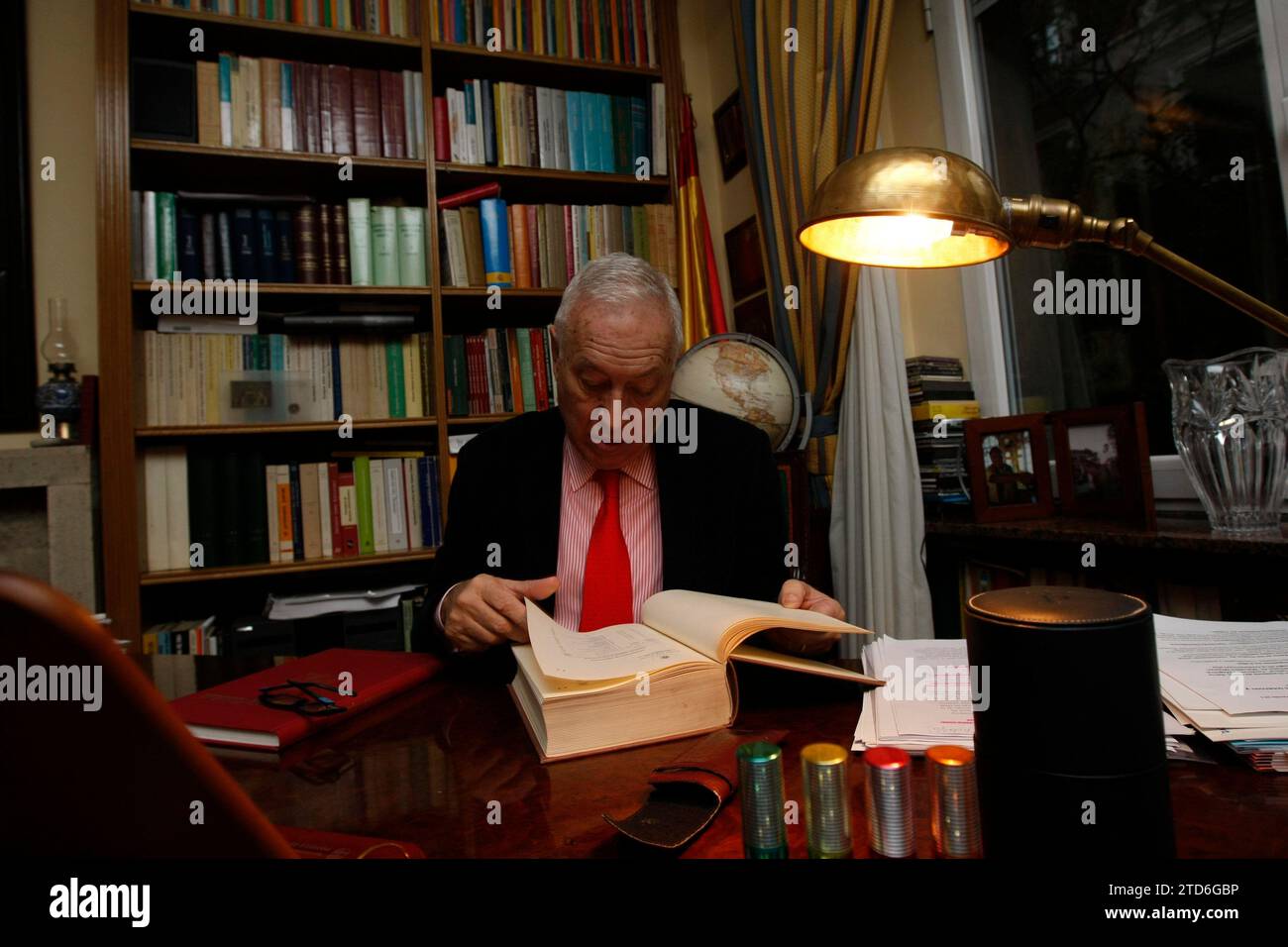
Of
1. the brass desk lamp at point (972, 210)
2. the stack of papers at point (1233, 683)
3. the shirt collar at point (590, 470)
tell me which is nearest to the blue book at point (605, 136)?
the shirt collar at point (590, 470)

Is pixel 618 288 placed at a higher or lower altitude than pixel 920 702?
higher

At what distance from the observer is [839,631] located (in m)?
0.86

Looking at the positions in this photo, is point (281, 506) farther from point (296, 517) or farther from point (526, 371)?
point (526, 371)

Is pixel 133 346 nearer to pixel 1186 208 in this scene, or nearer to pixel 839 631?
pixel 839 631

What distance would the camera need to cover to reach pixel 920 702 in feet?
2.57

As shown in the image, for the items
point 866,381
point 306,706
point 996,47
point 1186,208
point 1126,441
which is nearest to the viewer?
point 306,706

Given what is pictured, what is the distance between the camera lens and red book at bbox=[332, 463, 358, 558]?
233 cm

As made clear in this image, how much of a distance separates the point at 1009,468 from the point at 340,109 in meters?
2.31

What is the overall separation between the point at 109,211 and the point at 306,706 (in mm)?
2012

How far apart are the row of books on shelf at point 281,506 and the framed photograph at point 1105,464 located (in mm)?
1840

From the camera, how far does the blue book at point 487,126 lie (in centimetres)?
253

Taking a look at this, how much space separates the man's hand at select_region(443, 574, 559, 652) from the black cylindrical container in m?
0.68

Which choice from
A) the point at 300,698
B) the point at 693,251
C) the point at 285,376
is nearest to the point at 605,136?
the point at 693,251
